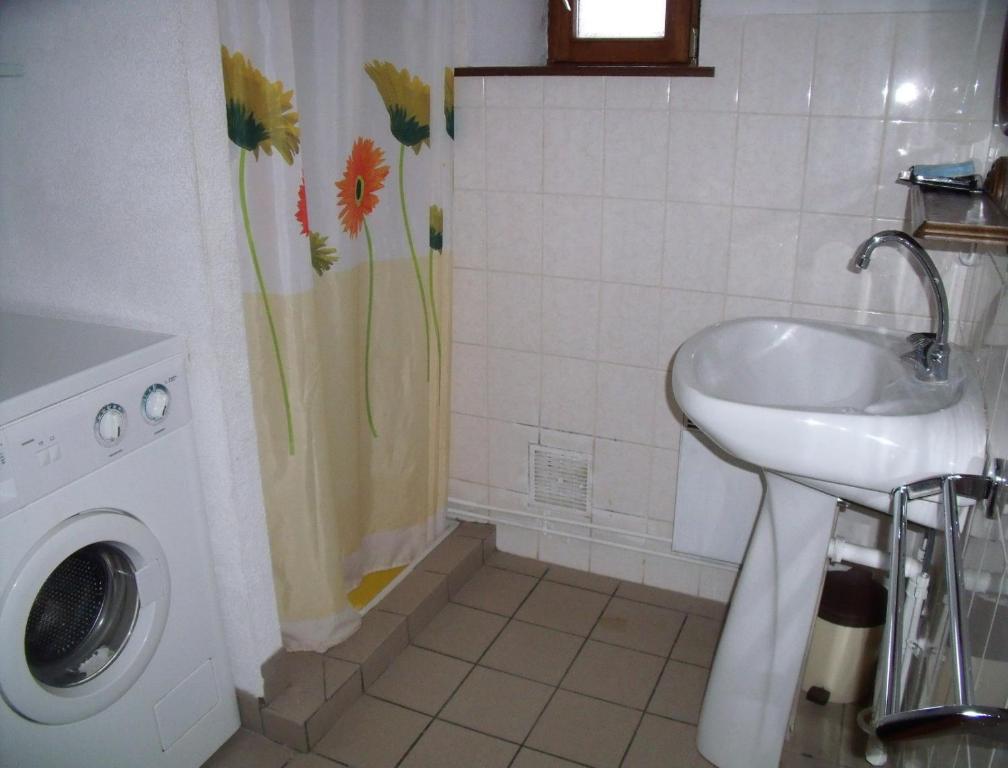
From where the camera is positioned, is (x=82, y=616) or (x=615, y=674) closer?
(x=82, y=616)

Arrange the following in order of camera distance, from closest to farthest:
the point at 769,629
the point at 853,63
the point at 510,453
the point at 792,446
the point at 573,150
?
the point at 792,446, the point at 769,629, the point at 853,63, the point at 573,150, the point at 510,453

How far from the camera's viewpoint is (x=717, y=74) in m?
1.84

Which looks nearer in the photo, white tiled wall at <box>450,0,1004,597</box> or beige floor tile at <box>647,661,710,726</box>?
white tiled wall at <box>450,0,1004,597</box>

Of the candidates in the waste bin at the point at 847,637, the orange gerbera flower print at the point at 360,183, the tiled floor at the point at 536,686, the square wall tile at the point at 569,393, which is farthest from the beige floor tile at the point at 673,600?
the orange gerbera flower print at the point at 360,183

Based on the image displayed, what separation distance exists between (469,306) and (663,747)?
1.17 meters

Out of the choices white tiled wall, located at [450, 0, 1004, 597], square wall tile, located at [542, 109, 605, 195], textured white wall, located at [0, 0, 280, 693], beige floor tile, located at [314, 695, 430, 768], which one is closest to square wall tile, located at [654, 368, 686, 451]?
white tiled wall, located at [450, 0, 1004, 597]

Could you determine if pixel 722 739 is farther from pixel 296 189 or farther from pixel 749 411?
pixel 296 189

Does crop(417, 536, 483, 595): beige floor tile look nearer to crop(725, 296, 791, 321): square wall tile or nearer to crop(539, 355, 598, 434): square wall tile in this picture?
crop(539, 355, 598, 434): square wall tile

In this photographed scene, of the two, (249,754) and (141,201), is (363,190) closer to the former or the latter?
(141,201)

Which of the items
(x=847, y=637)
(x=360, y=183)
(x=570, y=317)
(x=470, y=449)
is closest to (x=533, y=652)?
(x=470, y=449)

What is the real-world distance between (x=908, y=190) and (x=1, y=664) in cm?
185

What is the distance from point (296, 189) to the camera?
1.62 m

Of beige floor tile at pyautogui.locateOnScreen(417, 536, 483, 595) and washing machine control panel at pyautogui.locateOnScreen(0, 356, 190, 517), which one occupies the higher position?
washing machine control panel at pyautogui.locateOnScreen(0, 356, 190, 517)

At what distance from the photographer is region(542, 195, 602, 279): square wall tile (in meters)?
2.06
